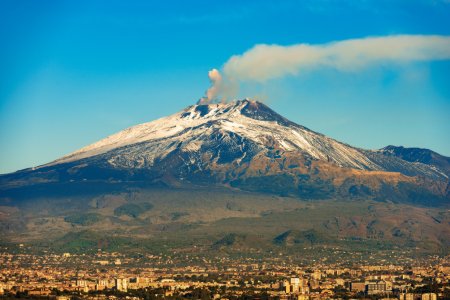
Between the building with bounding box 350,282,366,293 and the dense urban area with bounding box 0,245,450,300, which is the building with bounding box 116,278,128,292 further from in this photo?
the building with bounding box 350,282,366,293

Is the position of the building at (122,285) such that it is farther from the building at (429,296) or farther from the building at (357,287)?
the building at (429,296)

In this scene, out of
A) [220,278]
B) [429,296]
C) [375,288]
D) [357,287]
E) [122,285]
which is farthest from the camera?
[220,278]

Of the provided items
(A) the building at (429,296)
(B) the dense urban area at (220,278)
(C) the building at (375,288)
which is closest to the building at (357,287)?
(B) the dense urban area at (220,278)

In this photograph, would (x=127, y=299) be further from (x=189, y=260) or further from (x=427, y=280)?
(x=189, y=260)

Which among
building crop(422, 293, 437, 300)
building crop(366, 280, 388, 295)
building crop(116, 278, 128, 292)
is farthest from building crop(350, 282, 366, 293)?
building crop(116, 278, 128, 292)

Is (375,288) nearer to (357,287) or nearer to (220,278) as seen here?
(357,287)

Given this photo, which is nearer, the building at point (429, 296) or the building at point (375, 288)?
the building at point (429, 296)

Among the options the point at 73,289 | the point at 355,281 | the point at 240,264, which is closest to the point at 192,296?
the point at 73,289

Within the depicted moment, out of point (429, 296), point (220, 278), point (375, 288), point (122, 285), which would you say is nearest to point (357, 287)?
point (375, 288)
